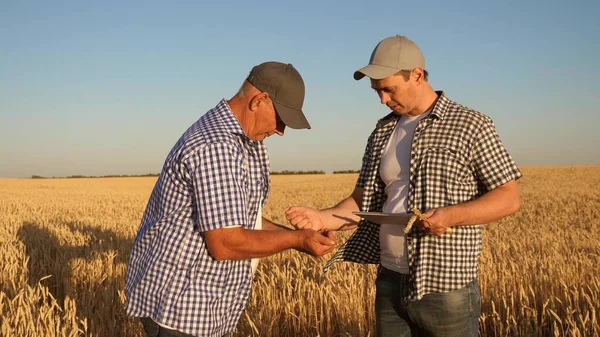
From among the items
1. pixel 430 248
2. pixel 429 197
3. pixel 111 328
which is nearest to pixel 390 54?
pixel 429 197

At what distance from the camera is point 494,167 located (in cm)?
288

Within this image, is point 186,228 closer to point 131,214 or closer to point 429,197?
point 429,197

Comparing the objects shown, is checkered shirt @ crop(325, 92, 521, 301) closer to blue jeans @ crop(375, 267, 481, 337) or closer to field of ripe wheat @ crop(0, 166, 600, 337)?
blue jeans @ crop(375, 267, 481, 337)

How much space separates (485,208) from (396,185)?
48cm

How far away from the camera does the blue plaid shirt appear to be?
7.90 feet

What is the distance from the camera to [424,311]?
297 centimetres

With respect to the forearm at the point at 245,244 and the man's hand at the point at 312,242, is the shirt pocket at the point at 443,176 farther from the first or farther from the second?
the forearm at the point at 245,244

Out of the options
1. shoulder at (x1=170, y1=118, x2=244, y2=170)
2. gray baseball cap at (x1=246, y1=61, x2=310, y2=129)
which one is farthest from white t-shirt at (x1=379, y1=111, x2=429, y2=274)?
shoulder at (x1=170, y1=118, x2=244, y2=170)

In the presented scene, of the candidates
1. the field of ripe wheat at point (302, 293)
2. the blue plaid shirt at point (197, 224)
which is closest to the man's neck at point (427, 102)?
the blue plaid shirt at point (197, 224)

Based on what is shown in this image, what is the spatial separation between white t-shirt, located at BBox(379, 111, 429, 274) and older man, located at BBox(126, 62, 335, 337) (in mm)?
499

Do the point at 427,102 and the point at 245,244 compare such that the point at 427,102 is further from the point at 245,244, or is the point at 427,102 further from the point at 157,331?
the point at 157,331

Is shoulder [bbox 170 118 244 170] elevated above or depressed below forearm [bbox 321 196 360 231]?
above

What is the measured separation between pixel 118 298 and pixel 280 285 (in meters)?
1.55

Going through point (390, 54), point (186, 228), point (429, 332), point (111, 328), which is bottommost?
point (111, 328)
